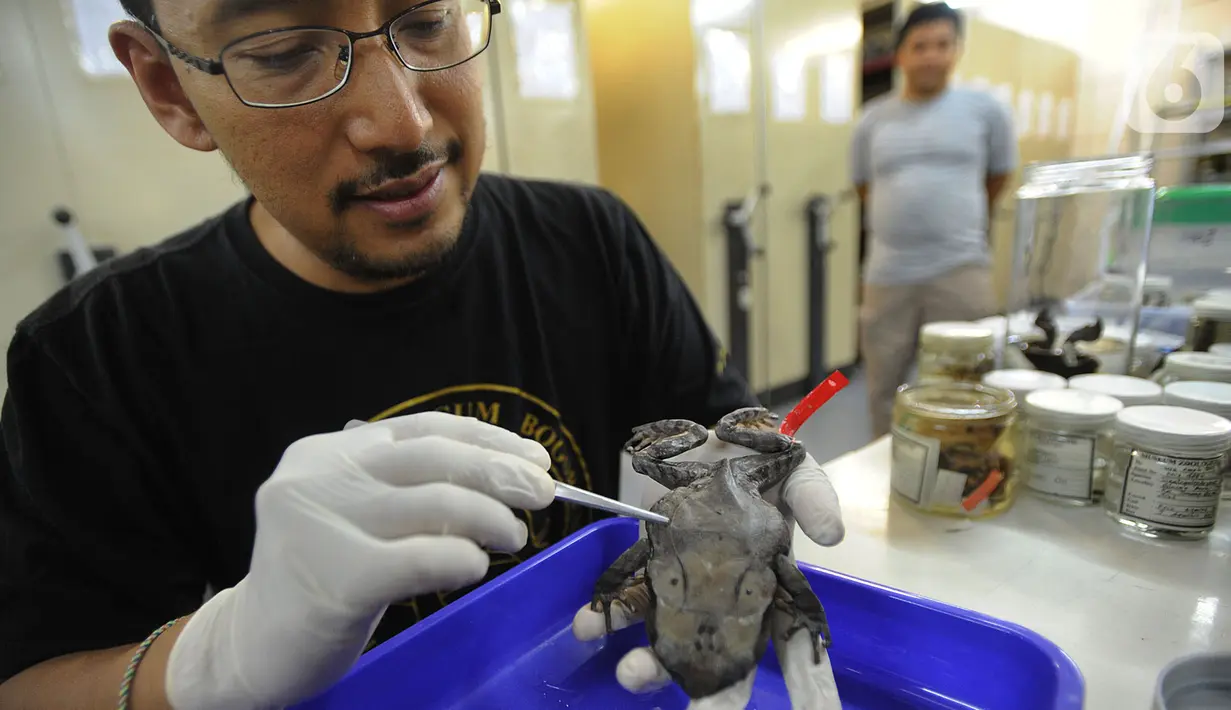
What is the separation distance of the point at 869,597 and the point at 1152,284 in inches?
40.5

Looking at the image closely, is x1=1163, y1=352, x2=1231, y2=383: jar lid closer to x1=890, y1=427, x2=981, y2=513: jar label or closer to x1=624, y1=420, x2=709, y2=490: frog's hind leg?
x1=890, y1=427, x2=981, y2=513: jar label

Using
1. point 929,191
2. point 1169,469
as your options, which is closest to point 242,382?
point 1169,469

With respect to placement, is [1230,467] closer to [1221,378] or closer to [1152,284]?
[1221,378]

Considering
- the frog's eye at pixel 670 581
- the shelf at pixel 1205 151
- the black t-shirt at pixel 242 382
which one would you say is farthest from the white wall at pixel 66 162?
the shelf at pixel 1205 151

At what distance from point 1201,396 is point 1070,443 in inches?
7.7

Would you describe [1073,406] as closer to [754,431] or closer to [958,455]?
[958,455]

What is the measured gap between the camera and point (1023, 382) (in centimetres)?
102

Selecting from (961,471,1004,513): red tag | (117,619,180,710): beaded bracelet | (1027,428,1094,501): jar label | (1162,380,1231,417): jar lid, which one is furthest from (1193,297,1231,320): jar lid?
(117,619,180,710): beaded bracelet

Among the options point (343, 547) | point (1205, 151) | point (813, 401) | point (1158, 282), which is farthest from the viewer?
point (1205, 151)

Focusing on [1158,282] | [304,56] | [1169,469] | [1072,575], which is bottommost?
[1072,575]

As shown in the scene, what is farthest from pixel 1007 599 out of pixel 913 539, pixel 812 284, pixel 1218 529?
pixel 812 284

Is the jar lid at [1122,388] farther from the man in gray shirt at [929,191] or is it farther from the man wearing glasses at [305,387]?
the man in gray shirt at [929,191]

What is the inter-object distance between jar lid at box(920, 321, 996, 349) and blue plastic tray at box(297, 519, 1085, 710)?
0.67 meters

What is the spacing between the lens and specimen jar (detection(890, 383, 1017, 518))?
866mm
